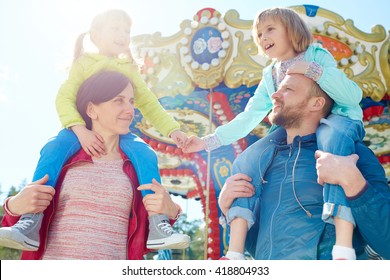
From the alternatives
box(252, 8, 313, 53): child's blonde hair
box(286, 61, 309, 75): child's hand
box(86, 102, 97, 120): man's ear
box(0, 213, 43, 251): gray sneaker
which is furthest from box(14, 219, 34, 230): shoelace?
box(252, 8, 313, 53): child's blonde hair

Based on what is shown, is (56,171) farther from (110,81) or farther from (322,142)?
(322,142)

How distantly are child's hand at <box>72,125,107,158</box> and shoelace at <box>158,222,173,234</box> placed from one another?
52 centimetres

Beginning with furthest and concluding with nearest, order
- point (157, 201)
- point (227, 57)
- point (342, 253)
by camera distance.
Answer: point (227, 57) < point (157, 201) < point (342, 253)

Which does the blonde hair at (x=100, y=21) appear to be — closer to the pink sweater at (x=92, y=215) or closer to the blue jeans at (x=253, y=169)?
the pink sweater at (x=92, y=215)

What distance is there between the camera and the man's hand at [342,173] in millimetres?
2523

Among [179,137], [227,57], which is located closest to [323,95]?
[179,137]

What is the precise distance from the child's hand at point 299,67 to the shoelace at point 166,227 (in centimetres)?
105

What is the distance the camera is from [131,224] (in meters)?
2.82

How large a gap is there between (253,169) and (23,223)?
1.21 meters

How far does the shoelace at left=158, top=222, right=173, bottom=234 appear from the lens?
2.66 metres

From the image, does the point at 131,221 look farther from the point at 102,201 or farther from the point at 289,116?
the point at 289,116

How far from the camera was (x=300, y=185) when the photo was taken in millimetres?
2822

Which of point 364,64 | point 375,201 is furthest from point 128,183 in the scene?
point 364,64

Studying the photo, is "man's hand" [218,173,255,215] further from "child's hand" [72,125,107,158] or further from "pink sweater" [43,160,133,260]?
"child's hand" [72,125,107,158]
